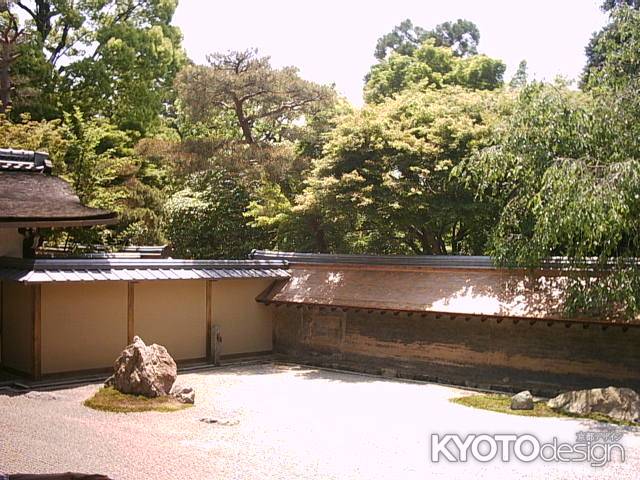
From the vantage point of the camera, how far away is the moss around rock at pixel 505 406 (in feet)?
34.9

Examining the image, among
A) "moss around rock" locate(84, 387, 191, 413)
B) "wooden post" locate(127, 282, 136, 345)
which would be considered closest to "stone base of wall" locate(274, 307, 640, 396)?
"wooden post" locate(127, 282, 136, 345)

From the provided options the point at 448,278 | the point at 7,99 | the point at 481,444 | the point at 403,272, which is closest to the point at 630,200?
the point at 481,444

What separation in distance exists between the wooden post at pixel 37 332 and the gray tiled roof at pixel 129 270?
510 millimetres

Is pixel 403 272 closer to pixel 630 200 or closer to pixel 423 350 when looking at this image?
pixel 423 350

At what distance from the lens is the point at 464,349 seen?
1382cm

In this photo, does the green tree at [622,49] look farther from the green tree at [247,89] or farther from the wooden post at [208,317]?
the green tree at [247,89]

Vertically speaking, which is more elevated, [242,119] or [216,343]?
[242,119]

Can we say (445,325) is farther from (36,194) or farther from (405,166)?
(36,194)

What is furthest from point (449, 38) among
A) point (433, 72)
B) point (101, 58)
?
point (101, 58)

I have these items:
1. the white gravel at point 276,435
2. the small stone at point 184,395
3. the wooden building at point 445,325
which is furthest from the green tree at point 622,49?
the small stone at point 184,395

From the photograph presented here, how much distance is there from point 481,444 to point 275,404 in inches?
149

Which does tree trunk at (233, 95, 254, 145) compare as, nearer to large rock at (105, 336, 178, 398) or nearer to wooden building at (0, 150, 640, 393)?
wooden building at (0, 150, 640, 393)

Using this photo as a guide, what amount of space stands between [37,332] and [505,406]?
329 inches

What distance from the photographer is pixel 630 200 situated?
9836 mm
